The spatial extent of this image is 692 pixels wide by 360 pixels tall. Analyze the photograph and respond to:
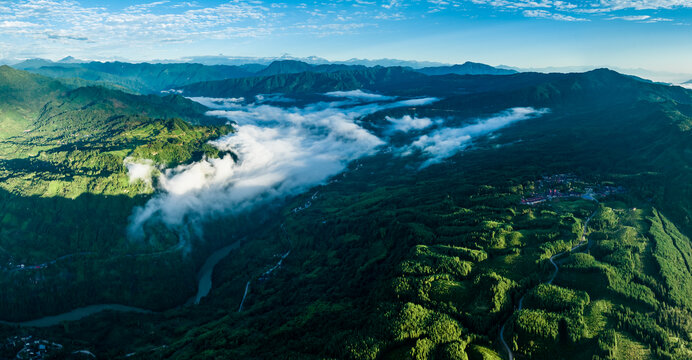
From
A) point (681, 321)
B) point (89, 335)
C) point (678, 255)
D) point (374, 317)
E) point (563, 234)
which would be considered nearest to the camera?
point (681, 321)

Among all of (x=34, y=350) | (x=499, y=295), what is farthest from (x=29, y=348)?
(x=499, y=295)

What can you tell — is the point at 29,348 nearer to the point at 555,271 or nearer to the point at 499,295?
the point at 499,295

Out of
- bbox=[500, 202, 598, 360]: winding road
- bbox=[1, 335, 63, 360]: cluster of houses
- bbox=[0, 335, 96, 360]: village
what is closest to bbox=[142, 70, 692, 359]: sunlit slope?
bbox=[500, 202, 598, 360]: winding road

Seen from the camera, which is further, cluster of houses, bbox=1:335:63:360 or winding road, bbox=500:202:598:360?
cluster of houses, bbox=1:335:63:360

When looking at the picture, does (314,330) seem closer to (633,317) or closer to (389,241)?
(389,241)

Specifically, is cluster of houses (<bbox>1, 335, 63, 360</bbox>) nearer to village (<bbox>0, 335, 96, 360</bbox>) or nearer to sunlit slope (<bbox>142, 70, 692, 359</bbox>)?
village (<bbox>0, 335, 96, 360</bbox>)

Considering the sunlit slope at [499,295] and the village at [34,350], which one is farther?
the village at [34,350]

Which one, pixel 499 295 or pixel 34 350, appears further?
pixel 34 350

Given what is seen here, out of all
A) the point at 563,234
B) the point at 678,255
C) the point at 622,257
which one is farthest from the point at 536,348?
the point at 678,255

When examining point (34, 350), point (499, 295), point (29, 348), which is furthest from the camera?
point (29, 348)

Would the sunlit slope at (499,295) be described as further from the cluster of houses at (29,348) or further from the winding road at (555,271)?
the cluster of houses at (29,348)

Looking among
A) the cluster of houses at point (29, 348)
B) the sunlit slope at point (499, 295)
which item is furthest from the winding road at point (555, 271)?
the cluster of houses at point (29, 348)
